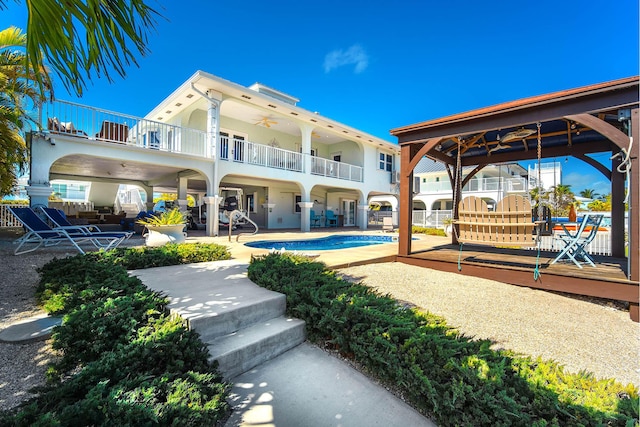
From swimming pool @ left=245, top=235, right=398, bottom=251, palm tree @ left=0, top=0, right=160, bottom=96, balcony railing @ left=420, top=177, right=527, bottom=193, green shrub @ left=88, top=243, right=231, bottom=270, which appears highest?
balcony railing @ left=420, top=177, right=527, bottom=193

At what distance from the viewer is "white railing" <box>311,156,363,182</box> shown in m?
14.9

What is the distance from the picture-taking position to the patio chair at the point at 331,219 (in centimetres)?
2002

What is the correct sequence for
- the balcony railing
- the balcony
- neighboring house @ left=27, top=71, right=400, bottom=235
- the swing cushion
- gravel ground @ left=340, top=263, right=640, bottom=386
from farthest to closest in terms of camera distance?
the balcony railing < neighboring house @ left=27, top=71, right=400, bottom=235 < the balcony < the swing cushion < gravel ground @ left=340, top=263, right=640, bottom=386

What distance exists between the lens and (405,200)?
19.2 feet

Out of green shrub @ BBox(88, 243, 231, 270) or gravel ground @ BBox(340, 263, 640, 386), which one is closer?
gravel ground @ BBox(340, 263, 640, 386)

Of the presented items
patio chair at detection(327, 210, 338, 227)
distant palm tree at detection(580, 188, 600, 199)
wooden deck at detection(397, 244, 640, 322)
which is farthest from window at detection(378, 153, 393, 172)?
distant palm tree at detection(580, 188, 600, 199)

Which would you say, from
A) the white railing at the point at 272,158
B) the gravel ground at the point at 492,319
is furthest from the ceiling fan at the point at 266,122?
the gravel ground at the point at 492,319

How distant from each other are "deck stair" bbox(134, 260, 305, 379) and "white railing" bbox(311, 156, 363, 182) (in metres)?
11.3

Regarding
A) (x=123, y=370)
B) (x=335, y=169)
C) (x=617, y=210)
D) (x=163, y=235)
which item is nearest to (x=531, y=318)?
(x=123, y=370)

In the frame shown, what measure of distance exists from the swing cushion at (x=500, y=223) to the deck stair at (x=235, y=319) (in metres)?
3.75

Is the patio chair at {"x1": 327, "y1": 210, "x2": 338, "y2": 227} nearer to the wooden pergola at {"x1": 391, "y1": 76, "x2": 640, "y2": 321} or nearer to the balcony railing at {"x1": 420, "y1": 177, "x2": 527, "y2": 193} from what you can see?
the balcony railing at {"x1": 420, "y1": 177, "x2": 527, "y2": 193}

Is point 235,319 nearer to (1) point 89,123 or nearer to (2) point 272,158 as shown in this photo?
(1) point 89,123

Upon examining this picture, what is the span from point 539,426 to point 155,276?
4.40 metres

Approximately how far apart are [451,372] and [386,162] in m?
18.7
